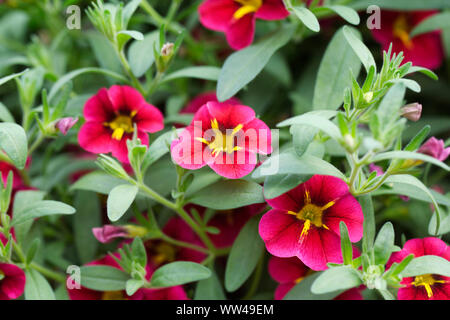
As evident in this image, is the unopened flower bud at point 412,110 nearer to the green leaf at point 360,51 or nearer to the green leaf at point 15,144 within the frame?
the green leaf at point 360,51

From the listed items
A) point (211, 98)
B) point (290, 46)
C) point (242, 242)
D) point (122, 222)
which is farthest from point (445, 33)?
point (122, 222)

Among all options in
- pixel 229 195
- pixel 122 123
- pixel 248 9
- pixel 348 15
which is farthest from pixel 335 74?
pixel 122 123

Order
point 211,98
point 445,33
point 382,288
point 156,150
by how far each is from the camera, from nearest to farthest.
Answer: point 382,288 < point 156,150 < point 211,98 < point 445,33

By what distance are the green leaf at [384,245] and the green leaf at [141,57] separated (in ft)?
1.78

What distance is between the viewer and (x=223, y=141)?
897 millimetres

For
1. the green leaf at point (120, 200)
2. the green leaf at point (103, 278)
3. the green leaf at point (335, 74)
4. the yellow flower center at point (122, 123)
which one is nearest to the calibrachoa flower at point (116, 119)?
the yellow flower center at point (122, 123)

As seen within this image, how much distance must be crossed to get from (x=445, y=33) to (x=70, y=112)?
933 mm

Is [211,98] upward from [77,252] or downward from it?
upward

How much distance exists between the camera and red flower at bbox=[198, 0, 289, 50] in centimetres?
103

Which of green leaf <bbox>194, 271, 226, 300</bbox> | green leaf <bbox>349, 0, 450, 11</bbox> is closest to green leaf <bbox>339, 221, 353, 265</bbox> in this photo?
green leaf <bbox>194, 271, 226, 300</bbox>

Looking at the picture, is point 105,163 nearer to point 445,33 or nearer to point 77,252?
point 77,252

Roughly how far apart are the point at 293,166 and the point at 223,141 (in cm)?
17

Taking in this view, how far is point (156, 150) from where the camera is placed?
90 cm

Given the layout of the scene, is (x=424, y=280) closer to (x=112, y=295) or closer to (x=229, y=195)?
(x=229, y=195)
